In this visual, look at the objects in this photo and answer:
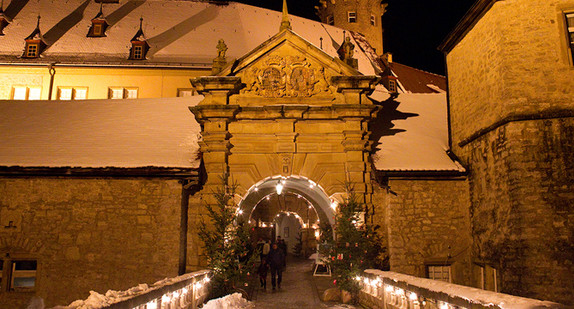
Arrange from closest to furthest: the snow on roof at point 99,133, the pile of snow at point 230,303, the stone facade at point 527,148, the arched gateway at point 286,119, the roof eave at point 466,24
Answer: the pile of snow at point 230,303 → the stone facade at point 527,148 → the roof eave at point 466,24 → the arched gateway at point 286,119 → the snow on roof at point 99,133

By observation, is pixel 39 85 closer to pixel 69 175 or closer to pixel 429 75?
pixel 69 175

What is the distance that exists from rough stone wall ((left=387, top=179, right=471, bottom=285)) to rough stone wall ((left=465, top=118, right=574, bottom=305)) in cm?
179

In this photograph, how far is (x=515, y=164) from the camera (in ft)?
38.3

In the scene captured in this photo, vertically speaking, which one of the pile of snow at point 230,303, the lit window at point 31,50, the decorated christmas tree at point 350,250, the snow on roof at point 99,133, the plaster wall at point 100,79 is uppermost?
the lit window at point 31,50

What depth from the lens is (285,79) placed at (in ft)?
48.7

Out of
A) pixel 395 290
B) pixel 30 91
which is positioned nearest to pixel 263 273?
pixel 395 290

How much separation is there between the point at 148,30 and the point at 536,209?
27362 millimetres

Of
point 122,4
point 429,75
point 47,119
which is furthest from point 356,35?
point 47,119

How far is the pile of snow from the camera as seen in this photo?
34.1 feet

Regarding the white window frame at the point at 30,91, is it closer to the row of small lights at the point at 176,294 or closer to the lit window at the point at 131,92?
the lit window at the point at 131,92

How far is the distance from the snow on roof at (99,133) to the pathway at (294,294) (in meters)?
4.51

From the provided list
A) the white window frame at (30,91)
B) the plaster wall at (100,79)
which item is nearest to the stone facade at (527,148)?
the plaster wall at (100,79)

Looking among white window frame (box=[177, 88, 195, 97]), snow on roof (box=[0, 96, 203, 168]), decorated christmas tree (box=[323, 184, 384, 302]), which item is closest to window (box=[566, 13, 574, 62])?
decorated christmas tree (box=[323, 184, 384, 302])

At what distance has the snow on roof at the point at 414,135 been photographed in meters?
14.7
